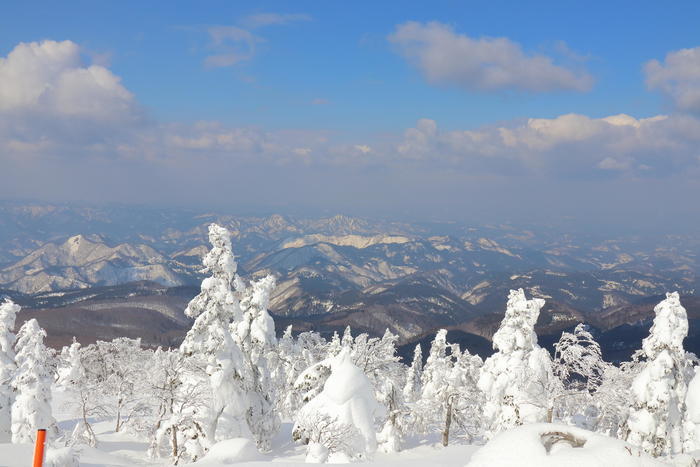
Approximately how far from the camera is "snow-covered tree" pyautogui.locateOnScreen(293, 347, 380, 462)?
24.4 meters

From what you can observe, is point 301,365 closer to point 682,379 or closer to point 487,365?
point 487,365

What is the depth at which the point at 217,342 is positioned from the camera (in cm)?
3036

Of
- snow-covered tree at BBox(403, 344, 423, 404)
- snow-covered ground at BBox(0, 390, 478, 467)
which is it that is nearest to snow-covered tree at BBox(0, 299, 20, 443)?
snow-covered ground at BBox(0, 390, 478, 467)

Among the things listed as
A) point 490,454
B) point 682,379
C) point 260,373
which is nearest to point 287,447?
point 260,373

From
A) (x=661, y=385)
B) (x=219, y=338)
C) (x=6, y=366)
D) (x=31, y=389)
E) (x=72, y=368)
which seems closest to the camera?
(x=661, y=385)

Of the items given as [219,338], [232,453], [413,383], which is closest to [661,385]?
[232,453]

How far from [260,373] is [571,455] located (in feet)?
102

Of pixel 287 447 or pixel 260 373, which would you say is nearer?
pixel 260 373

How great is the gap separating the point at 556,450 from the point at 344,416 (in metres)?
19.1

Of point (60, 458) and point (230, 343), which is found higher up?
point (60, 458)

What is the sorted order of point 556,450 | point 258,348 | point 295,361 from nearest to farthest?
point 556,450 < point 258,348 < point 295,361

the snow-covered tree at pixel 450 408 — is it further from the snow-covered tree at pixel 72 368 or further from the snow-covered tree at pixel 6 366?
the snow-covered tree at pixel 72 368

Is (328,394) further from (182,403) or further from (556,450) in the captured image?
(556,450)

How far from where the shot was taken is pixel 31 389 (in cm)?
3544
